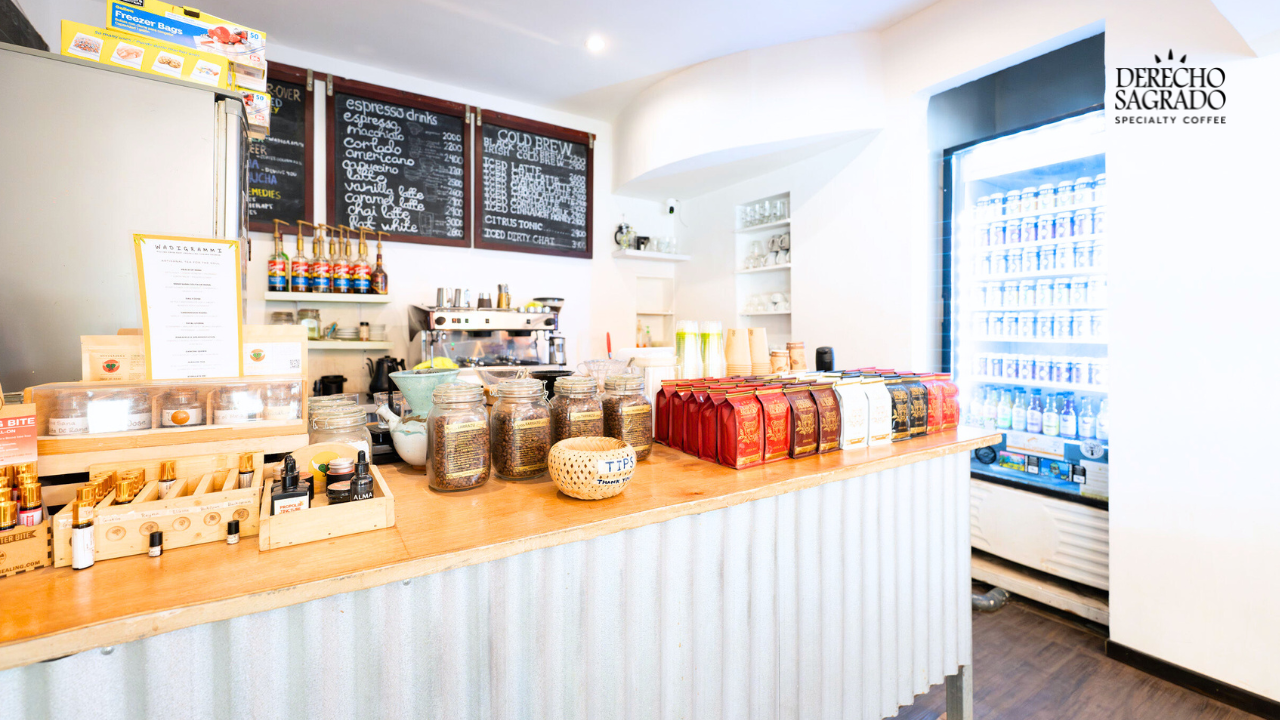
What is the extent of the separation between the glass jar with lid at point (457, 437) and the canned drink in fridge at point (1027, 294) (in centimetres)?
317

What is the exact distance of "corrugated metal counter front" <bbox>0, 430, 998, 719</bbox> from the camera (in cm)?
75

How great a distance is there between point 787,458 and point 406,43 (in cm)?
366

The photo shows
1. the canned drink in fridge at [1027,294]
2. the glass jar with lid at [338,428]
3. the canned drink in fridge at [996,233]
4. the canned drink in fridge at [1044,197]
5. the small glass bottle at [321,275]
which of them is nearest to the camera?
the glass jar with lid at [338,428]

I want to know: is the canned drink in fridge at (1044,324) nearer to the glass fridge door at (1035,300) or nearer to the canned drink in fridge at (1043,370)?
the glass fridge door at (1035,300)

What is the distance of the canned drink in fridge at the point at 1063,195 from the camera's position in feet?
9.47

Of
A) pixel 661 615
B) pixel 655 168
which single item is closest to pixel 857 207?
pixel 655 168

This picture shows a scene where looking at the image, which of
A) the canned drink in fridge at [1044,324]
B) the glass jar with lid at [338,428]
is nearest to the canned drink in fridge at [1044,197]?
the canned drink in fridge at [1044,324]

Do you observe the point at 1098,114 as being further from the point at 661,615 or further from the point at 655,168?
the point at 661,615

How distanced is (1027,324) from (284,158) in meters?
4.71

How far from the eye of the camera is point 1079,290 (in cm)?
288

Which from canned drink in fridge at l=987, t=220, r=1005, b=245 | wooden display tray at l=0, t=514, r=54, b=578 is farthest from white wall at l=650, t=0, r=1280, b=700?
wooden display tray at l=0, t=514, r=54, b=578

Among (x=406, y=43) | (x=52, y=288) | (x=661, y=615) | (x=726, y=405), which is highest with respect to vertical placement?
(x=406, y=43)

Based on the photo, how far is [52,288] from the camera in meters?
1.42

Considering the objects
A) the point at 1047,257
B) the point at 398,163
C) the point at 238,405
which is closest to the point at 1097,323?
the point at 1047,257
